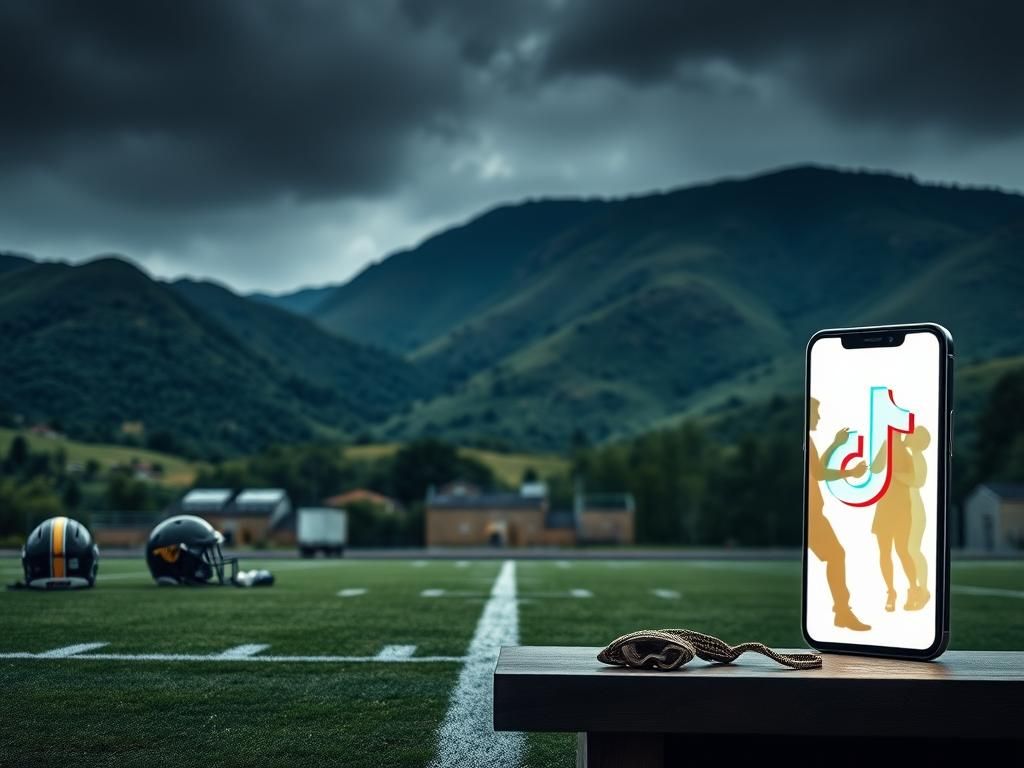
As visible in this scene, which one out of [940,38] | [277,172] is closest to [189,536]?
[277,172]

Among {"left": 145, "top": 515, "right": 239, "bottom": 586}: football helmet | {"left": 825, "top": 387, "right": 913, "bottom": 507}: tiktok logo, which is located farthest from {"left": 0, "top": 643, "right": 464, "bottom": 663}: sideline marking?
{"left": 145, "top": 515, "right": 239, "bottom": 586}: football helmet

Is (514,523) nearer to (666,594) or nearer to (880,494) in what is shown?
(666,594)

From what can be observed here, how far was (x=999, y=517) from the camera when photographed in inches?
2461

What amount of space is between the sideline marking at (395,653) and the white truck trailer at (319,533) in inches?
1424

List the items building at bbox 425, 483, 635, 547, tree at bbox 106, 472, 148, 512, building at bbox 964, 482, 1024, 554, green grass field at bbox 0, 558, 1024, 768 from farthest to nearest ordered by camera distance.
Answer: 1. building at bbox 425, 483, 635, 547
2. tree at bbox 106, 472, 148, 512
3. building at bbox 964, 482, 1024, 554
4. green grass field at bbox 0, 558, 1024, 768

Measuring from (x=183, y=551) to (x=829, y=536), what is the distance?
13.9m

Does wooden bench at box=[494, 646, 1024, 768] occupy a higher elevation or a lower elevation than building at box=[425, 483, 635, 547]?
higher

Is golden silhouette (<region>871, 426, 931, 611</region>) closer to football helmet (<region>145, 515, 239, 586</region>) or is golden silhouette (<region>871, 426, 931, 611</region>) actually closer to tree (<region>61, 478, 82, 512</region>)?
football helmet (<region>145, 515, 239, 586</region>)

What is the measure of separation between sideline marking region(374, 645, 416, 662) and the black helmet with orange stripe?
7.56 metres

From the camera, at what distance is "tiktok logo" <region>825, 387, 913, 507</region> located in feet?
9.80

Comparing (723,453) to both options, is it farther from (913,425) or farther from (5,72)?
(913,425)

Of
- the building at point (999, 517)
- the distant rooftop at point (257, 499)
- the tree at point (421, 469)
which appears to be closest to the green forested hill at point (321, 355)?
the tree at point (421, 469)

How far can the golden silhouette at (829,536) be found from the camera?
3018mm

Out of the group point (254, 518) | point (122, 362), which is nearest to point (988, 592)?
point (122, 362)
